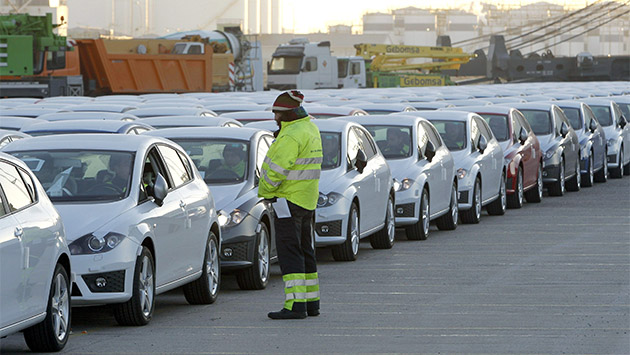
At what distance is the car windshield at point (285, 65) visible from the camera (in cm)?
6306

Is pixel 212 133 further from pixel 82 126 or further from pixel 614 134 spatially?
pixel 614 134

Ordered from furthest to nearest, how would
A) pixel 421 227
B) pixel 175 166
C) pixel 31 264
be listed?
pixel 421 227 < pixel 175 166 < pixel 31 264

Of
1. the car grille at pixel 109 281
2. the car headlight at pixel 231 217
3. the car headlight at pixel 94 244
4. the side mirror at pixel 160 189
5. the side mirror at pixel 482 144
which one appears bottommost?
the car grille at pixel 109 281

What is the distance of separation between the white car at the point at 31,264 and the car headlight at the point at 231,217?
3.33 m

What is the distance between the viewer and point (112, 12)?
19962cm

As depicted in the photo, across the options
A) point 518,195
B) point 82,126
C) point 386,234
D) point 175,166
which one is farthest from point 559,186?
point 175,166

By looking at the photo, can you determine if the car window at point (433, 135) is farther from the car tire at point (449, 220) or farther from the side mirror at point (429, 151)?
the side mirror at point (429, 151)

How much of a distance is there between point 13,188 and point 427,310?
364 centimetres

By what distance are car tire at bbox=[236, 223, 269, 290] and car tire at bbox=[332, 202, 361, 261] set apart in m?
2.15

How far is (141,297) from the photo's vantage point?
973 centimetres

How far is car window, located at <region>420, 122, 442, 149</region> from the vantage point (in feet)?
59.5

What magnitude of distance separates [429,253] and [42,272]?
309 inches

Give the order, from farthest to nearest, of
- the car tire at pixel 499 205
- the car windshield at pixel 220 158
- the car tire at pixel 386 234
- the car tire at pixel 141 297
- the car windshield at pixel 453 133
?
1. the car tire at pixel 499 205
2. the car windshield at pixel 453 133
3. the car tire at pixel 386 234
4. the car windshield at pixel 220 158
5. the car tire at pixel 141 297

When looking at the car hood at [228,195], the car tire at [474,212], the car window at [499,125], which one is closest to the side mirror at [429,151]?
the car tire at [474,212]
